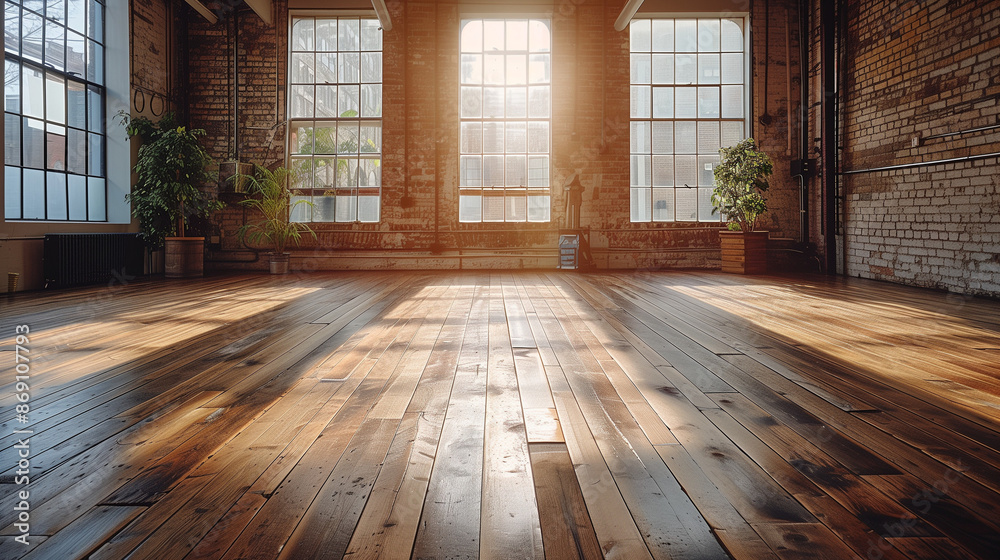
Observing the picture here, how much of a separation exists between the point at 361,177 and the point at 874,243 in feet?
23.1

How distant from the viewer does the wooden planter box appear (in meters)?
7.54

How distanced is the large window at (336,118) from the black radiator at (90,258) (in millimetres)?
2306

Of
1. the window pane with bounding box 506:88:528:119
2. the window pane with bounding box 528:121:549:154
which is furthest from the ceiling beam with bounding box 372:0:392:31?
the window pane with bounding box 528:121:549:154

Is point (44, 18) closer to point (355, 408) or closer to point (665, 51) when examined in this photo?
point (355, 408)

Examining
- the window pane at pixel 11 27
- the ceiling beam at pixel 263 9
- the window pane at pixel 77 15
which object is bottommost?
the window pane at pixel 11 27

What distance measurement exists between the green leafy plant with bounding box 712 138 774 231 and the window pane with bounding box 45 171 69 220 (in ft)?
26.5

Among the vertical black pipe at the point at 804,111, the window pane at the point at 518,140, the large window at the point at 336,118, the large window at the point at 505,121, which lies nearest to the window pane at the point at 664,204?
the large window at the point at 505,121

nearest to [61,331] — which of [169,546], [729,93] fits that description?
[169,546]

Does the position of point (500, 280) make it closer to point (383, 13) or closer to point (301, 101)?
point (383, 13)

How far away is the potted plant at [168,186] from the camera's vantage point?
21.7ft

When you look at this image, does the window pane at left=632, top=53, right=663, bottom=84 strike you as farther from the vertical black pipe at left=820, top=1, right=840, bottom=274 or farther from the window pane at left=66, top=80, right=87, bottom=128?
the window pane at left=66, top=80, right=87, bottom=128

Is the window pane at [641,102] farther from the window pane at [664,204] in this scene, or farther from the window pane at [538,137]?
the window pane at [538,137]
